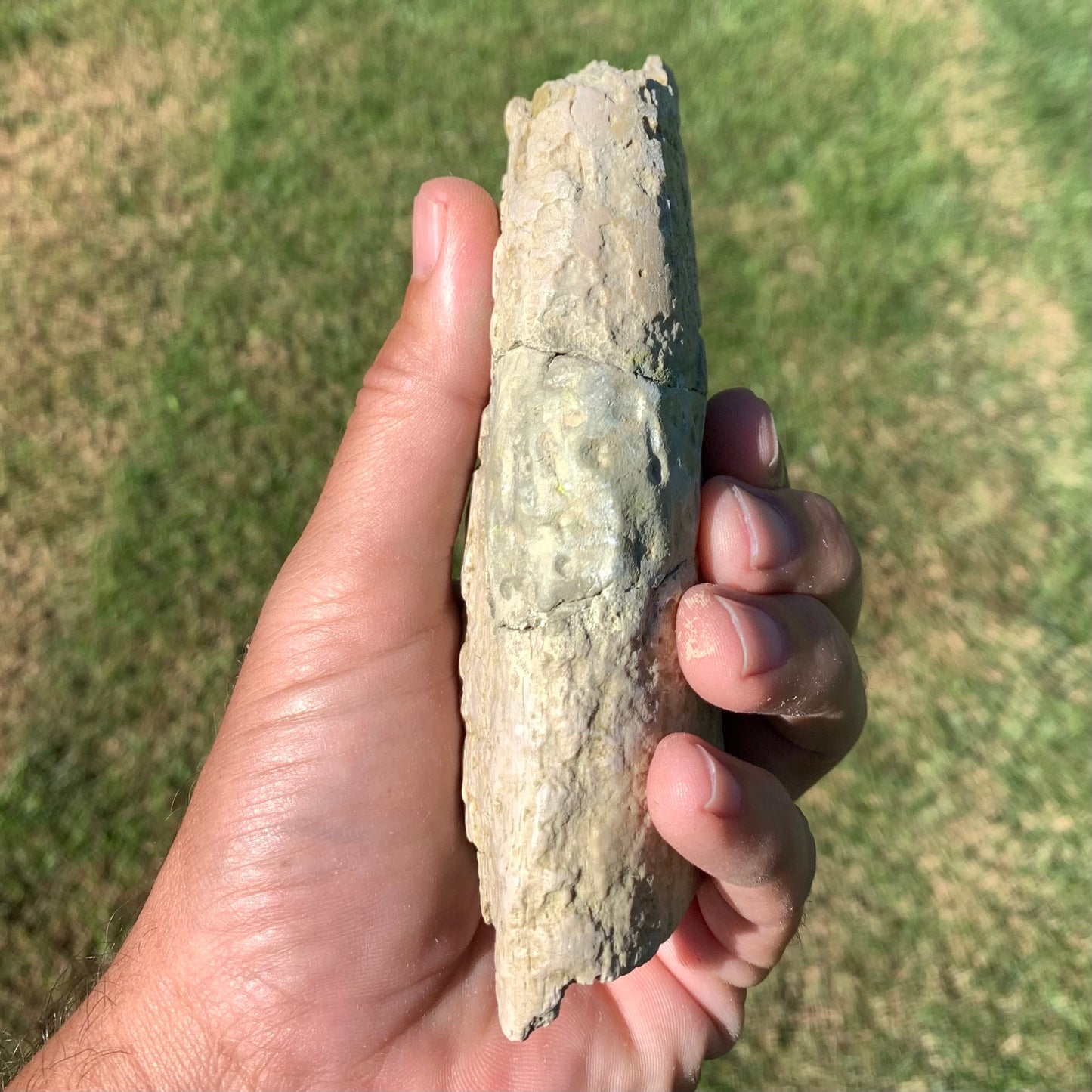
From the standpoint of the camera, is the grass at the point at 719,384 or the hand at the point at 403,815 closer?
the hand at the point at 403,815

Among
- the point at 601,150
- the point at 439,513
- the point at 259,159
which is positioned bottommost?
the point at 439,513

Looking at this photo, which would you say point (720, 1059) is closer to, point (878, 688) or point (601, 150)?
point (878, 688)

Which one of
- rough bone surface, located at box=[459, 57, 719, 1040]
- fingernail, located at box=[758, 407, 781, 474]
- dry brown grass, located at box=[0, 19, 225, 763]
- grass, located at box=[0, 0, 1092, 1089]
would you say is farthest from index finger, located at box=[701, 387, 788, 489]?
dry brown grass, located at box=[0, 19, 225, 763]

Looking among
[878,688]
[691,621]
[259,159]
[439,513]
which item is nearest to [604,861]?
[691,621]

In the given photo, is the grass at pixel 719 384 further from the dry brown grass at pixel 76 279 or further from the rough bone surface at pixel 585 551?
the rough bone surface at pixel 585 551

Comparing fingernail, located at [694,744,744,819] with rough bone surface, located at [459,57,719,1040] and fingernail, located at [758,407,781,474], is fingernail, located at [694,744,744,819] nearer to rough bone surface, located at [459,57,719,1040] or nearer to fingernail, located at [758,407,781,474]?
rough bone surface, located at [459,57,719,1040]

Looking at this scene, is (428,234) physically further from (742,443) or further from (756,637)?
(756,637)

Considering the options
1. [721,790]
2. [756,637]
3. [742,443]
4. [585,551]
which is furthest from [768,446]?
[721,790]

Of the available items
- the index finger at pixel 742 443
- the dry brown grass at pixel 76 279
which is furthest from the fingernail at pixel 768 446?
the dry brown grass at pixel 76 279
